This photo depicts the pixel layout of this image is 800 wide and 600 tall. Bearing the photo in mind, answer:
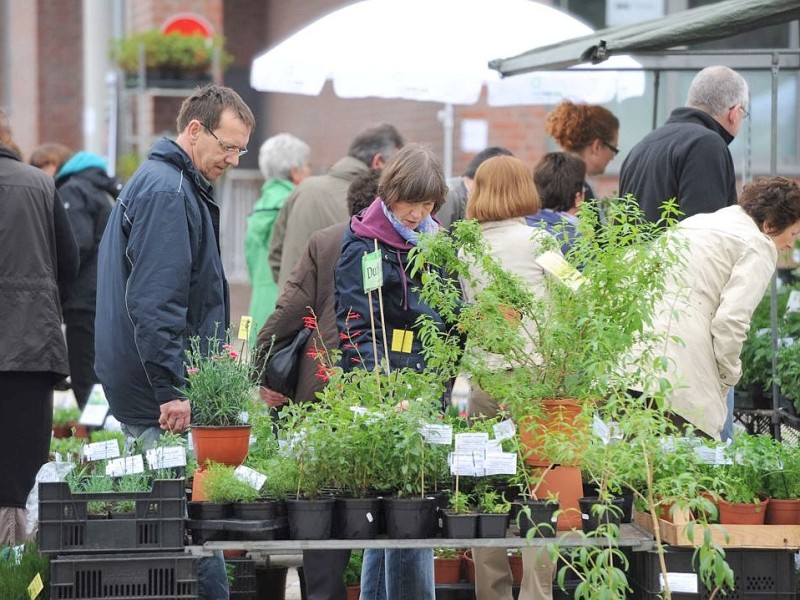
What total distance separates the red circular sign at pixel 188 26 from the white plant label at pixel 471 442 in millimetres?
9164

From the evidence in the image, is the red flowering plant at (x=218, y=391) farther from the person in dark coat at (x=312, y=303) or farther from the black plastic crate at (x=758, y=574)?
the black plastic crate at (x=758, y=574)

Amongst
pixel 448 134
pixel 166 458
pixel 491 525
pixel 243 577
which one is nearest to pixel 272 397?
pixel 243 577

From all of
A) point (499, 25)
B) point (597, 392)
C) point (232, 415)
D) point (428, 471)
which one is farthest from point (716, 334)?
point (499, 25)

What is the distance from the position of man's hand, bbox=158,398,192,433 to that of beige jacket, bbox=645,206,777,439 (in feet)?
5.65

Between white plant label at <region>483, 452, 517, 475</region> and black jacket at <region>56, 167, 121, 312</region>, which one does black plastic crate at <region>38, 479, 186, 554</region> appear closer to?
white plant label at <region>483, 452, 517, 475</region>

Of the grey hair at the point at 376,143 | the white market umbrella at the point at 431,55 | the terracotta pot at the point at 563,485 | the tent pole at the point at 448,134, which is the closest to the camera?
the terracotta pot at the point at 563,485

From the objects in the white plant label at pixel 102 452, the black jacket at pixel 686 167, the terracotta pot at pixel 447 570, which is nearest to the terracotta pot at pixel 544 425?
the white plant label at pixel 102 452

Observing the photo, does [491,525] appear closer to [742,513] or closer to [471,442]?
[471,442]

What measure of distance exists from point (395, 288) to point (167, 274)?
84cm

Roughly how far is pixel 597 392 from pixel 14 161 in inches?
110

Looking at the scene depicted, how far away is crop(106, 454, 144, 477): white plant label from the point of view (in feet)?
12.3

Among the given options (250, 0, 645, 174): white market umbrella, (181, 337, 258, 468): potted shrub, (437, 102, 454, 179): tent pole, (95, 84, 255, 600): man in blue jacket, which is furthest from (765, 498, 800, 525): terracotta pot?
(437, 102, 454, 179): tent pole

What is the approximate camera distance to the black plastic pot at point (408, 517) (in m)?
3.62

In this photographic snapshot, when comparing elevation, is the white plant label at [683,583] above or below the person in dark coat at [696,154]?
below
